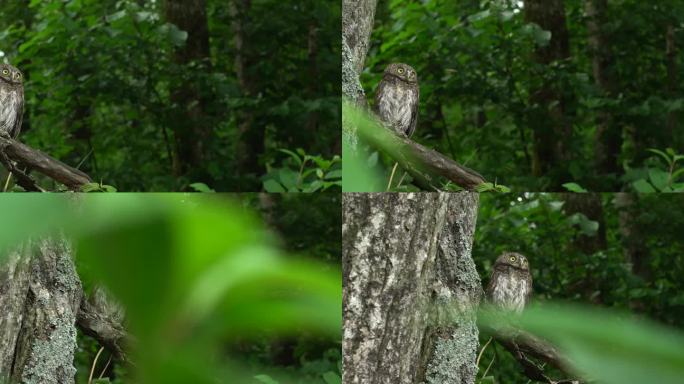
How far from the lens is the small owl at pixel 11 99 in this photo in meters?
1.29

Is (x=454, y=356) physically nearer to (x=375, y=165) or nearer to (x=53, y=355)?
(x=375, y=165)

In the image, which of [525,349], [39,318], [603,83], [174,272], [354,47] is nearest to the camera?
[174,272]

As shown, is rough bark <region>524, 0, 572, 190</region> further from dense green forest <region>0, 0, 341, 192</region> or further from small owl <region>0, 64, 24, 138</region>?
small owl <region>0, 64, 24, 138</region>

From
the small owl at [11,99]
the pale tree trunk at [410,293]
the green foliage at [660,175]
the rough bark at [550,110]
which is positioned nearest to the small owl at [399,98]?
the pale tree trunk at [410,293]

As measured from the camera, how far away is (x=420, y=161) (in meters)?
1.35

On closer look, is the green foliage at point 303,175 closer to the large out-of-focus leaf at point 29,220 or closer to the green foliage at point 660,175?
the green foliage at point 660,175

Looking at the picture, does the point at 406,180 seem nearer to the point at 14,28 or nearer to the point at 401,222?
the point at 401,222

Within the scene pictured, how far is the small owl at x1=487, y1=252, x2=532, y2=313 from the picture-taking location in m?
1.32

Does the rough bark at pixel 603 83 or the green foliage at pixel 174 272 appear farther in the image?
the rough bark at pixel 603 83

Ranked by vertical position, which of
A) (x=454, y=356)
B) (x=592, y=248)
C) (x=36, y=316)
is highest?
(x=592, y=248)

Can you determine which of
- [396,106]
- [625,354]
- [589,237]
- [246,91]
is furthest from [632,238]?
[625,354]

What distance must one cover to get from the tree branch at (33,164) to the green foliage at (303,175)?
1.26 ft

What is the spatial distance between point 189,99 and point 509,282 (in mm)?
738

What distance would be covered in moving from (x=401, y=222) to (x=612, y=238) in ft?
1.47
